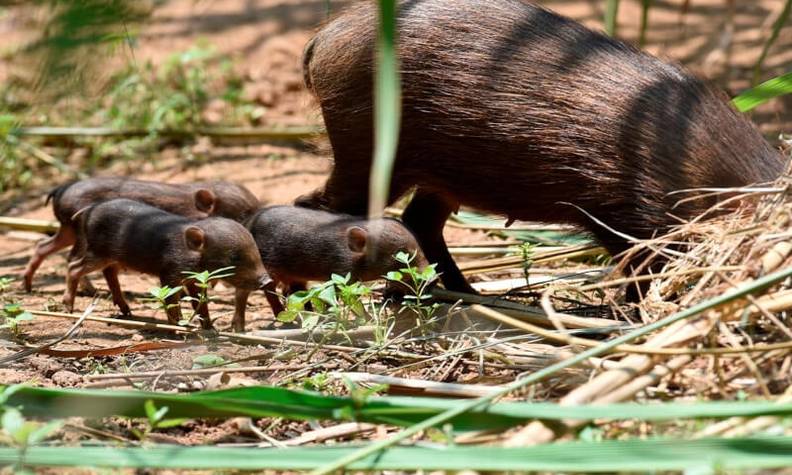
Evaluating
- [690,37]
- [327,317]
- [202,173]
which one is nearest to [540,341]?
[327,317]

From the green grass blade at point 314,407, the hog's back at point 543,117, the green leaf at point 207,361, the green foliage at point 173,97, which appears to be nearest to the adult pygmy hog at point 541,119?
the hog's back at point 543,117

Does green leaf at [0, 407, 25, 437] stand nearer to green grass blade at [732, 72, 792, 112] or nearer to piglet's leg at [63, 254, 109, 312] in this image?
piglet's leg at [63, 254, 109, 312]

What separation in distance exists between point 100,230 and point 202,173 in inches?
86.1

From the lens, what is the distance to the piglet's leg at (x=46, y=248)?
5629mm

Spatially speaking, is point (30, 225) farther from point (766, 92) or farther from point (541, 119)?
point (766, 92)

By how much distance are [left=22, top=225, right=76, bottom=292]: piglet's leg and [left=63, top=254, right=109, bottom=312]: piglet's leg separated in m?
0.43

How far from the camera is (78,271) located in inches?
206

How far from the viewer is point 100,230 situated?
515 centimetres

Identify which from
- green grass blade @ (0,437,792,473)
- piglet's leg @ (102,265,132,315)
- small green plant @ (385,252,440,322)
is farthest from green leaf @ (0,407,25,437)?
piglet's leg @ (102,265,132,315)

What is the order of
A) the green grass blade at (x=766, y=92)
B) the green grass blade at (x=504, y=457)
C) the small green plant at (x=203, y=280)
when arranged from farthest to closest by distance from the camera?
1. the green grass blade at (x=766, y=92)
2. the small green plant at (x=203, y=280)
3. the green grass blade at (x=504, y=457)

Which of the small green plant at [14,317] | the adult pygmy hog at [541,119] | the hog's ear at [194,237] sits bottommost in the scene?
the small green plant at [14,317]

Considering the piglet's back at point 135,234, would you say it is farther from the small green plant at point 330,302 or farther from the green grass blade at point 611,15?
the green grass blade at point 611,15

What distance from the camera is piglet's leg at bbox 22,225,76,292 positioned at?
5.63 meters

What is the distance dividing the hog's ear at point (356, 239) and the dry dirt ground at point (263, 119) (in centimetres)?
52
